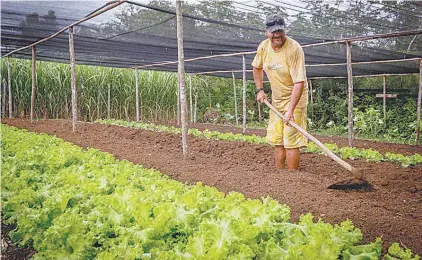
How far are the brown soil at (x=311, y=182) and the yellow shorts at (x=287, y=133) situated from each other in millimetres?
351

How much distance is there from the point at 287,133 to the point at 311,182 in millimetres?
901

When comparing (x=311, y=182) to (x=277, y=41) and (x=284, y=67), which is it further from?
(x=277, y=41)

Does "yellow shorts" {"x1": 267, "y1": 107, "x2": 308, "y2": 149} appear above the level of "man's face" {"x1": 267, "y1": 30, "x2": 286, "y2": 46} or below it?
A: below

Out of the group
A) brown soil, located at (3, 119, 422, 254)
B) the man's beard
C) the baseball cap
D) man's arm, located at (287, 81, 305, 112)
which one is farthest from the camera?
the man's beard

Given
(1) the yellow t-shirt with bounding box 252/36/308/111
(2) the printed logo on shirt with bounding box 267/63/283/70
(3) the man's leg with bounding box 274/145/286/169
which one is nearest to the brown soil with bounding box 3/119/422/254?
(3) the man's leg with bounding box 274/145/286/169

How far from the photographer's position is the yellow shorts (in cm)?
501

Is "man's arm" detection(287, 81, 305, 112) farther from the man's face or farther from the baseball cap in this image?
the baseball cap

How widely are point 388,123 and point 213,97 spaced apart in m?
8.48

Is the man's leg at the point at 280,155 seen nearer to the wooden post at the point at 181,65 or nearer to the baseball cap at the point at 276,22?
the wooden post at the point at 181,65

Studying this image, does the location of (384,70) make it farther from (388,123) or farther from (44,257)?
(44,257)

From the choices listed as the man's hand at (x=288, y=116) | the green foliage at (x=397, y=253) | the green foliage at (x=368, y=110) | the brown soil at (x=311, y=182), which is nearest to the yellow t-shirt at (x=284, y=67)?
the man's hand at (x=288, y=116)

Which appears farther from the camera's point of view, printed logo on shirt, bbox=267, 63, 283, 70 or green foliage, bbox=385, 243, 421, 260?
printed logo on shirt, bbox=267, 63, 283, 70

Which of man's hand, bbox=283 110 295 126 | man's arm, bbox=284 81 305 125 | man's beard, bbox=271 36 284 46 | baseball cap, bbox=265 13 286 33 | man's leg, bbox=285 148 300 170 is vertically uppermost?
baseball cap, bbox=265 13 286 33

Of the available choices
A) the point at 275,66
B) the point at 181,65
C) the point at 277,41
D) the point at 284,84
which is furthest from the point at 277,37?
the point at 181,65
